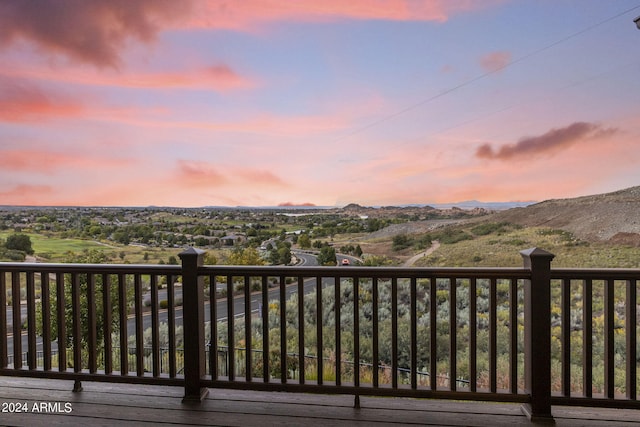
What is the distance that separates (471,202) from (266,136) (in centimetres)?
236

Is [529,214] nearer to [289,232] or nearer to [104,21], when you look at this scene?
[289,232]

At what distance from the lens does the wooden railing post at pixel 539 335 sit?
1.99 metres

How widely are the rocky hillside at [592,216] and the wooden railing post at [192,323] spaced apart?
293 centimetres

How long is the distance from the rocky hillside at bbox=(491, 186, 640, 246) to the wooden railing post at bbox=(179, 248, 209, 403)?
2.93 metres

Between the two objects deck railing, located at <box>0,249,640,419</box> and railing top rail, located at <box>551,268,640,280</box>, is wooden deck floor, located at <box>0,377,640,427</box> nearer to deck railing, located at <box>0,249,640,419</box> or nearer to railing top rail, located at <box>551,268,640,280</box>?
deck railing, located at <box>0,249,640,419</box>

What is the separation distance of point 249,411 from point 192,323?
0.67 m

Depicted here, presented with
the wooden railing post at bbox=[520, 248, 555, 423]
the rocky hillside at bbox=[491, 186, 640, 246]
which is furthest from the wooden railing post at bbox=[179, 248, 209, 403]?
the rocky hillside at bbox=[491, 186, 640, 246]

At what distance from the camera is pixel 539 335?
2.01 meters

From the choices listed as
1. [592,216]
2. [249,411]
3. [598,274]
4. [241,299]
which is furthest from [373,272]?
[592,216]

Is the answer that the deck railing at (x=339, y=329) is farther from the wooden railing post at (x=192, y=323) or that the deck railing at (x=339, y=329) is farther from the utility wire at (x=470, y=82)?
the utility wire at (x=470, y=82)

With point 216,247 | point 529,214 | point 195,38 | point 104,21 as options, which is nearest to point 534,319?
point 529,214

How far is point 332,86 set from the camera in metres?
3.74

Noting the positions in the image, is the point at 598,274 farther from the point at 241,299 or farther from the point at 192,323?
the point at 241,299

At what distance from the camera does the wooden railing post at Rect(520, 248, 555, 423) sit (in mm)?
1987
